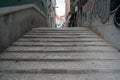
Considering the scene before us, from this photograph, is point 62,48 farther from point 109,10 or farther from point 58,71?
point 109,10

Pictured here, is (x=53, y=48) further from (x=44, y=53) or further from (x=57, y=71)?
(x=57, y=71)

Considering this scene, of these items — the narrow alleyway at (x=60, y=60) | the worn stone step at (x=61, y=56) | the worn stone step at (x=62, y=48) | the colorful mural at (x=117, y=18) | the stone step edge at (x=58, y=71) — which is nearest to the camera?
the narrow alleyway at (x=60, y=60)

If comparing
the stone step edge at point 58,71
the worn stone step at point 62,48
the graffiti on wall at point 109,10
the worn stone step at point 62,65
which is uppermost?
the graffiti on wall at point 109,10

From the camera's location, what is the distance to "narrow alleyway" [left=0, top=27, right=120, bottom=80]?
10.8ft

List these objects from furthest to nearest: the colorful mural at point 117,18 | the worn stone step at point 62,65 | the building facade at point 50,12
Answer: the building facade at point 50,12 → the colorful mural at point 117,18 → the worn stone step at point 62,65

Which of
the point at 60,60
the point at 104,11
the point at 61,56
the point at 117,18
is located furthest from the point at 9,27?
the point at 104,11

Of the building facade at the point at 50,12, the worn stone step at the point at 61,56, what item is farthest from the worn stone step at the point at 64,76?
the building facade at the point at 50,12

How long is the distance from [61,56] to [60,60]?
0.77ft

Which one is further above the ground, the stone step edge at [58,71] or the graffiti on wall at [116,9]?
the graffiti on wall at [116,9]

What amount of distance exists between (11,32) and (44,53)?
120cm

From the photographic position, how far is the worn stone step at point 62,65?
356cm

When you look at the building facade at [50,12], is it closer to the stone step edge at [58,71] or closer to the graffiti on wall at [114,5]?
the graffiti on wall at [114,5]

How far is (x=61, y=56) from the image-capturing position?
14.0 feet

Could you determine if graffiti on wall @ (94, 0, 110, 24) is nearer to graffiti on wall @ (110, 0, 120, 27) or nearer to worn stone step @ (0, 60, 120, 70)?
graffiti on wall @ (110, 0, 120, 27)
